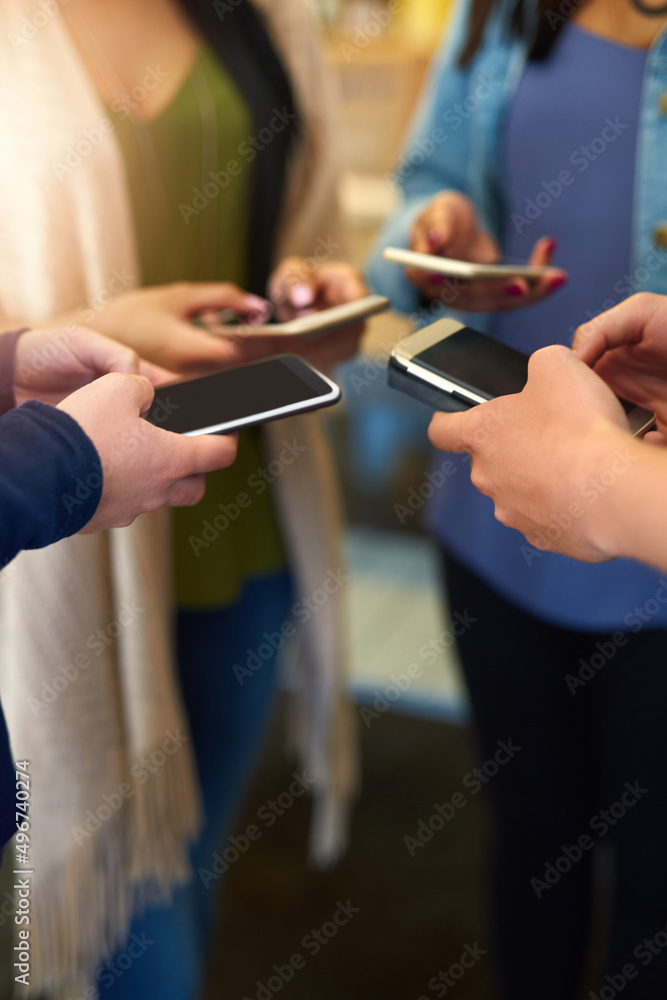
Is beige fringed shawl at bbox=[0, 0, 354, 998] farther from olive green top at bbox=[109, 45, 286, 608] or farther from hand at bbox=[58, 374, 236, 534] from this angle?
hand at bbox=[58, 374, 236, 534]

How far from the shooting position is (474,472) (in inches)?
17.3

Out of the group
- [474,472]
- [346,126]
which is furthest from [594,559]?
[346,126]

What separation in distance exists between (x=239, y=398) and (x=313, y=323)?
A: 0.41 feet

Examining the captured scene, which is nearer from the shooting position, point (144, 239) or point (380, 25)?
point (144, 239)

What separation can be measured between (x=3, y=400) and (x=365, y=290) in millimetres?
297

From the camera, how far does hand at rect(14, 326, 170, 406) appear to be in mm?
476

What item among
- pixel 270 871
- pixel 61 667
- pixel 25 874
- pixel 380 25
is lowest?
pixel 270 871

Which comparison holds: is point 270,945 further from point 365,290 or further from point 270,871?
point 365,290
